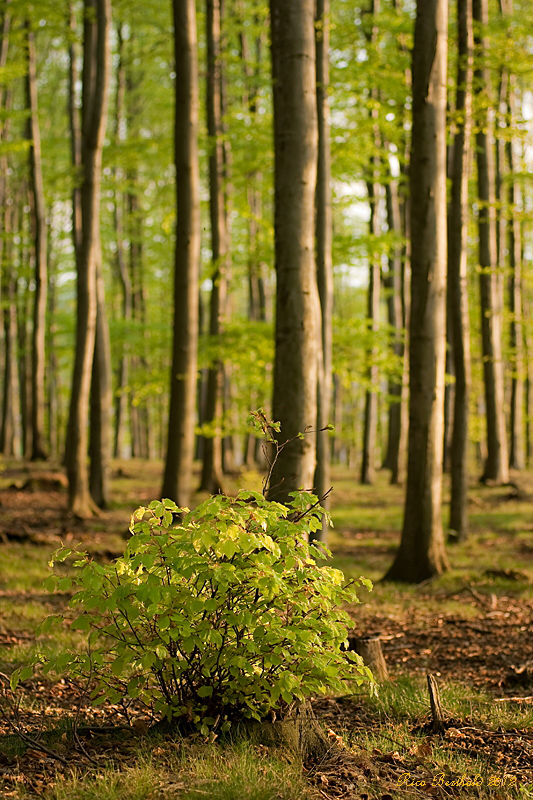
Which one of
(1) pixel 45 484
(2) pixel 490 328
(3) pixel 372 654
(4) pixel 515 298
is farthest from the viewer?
(4) pixel 515 298

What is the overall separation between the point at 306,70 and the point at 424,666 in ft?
16.2

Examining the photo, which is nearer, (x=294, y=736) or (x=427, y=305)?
(x=294, y=736)

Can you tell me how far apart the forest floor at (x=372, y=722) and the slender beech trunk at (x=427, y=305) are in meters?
0.60

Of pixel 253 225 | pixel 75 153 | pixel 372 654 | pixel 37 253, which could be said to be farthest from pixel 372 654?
pixel 253 225

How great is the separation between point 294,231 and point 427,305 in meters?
3.23

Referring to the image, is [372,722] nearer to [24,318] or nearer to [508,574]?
[508,574]

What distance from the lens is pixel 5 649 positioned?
226 inches

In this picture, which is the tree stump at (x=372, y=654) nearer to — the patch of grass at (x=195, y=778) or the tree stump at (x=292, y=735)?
the tree stump at (x=292, y=735)

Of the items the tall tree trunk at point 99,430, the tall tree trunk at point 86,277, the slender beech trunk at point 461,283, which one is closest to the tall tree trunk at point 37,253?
the tall tree trunk at point 99,430

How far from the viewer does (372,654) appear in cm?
534

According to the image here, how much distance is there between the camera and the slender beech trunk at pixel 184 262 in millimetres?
10609

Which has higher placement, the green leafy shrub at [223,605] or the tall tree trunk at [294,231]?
the tall tree trunk at [294,231]

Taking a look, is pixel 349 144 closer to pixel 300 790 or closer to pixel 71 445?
pixel 71 445

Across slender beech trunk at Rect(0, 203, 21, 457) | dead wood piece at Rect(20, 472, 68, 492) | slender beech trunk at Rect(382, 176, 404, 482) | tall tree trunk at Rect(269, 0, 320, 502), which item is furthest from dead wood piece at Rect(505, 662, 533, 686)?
slender beech trunk at Rect(0, 203, 21, 457)
